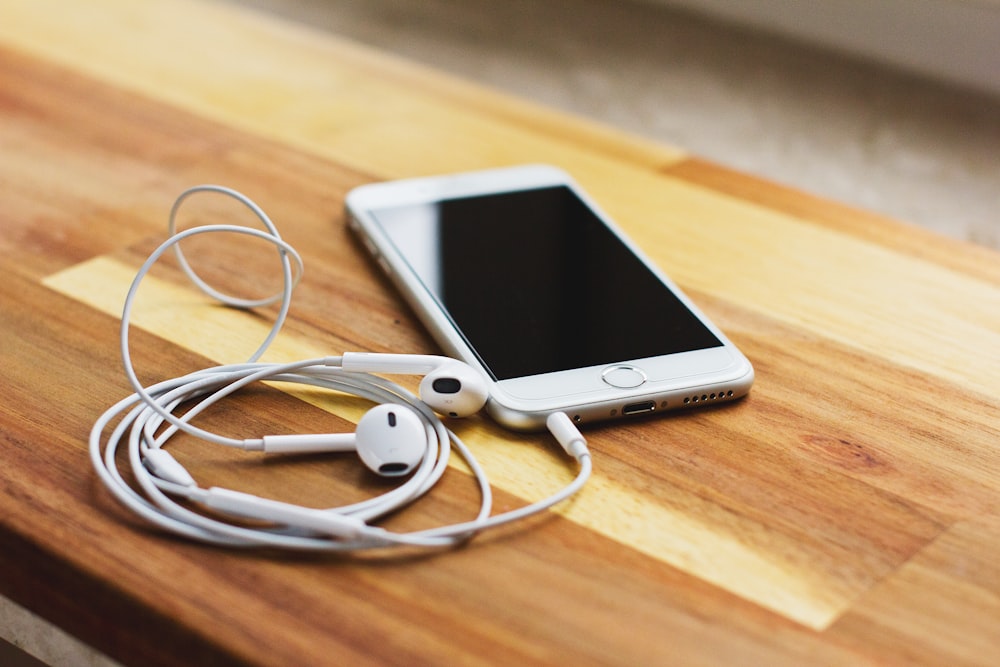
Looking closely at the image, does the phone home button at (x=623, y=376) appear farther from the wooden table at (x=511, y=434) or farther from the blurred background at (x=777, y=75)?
the blurred background at (x=777, y=75)

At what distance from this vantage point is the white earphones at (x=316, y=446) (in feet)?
1.73

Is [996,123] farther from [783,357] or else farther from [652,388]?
[652,388]

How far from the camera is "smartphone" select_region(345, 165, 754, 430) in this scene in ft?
2.08

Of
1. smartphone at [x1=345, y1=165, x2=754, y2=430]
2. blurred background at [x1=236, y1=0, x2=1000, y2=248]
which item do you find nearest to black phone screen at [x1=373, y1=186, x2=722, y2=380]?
smartphone at [x1=345, y1=165, x2=754, y2=430]

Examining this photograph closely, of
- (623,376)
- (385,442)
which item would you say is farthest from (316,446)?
(623,376)

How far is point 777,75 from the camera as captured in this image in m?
1.55

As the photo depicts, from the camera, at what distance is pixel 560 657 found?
1.57 ft

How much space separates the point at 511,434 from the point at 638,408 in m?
0.08

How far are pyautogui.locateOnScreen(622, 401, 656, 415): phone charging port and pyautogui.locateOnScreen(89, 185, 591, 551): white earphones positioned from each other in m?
0.05

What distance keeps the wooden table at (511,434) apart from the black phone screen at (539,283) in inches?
1.6

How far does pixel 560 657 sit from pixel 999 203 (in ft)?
3.33

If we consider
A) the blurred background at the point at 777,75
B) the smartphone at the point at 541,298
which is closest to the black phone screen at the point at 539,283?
the smartphone at the point at 541,298

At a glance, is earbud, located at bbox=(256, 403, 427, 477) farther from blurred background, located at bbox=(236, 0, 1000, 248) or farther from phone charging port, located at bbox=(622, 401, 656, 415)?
blurred background, located at bbox=(236, 0, 1000, 248)

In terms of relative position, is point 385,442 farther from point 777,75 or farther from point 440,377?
point 777,75
